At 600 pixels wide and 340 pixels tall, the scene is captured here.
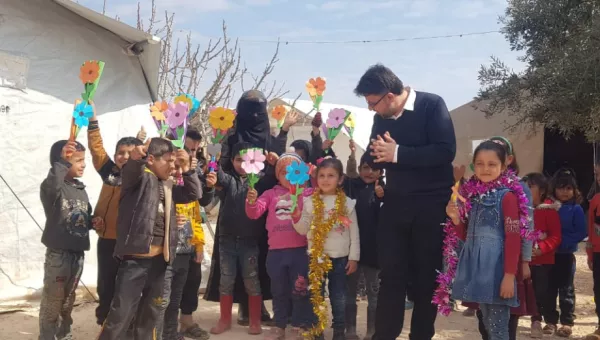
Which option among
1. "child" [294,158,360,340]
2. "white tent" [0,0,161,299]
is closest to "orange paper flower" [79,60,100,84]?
"white tent" [0,0,161,299]

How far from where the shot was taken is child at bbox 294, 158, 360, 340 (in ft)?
13.7

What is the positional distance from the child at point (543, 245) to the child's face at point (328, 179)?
172 cm

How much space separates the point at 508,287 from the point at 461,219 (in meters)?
0.47

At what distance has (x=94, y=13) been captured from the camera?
5113mm

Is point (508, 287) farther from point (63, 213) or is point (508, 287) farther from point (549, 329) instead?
point (63, 213)

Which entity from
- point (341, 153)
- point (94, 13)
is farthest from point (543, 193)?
point (341, 153)

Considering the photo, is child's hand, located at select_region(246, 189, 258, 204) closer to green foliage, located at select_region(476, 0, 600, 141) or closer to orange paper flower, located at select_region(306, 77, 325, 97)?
orange paper flower, located at select_region(306, 77, 325, 97)

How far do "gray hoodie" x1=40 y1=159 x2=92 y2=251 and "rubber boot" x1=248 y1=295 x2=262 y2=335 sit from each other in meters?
1.34

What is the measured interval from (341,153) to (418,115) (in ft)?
33.7

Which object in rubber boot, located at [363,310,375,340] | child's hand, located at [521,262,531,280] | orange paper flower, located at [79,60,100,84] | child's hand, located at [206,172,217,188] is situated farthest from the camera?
rubber boot, located at [363,310,375,340]

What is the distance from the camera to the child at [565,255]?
15.8 ft

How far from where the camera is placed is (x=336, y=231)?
4.21 metres

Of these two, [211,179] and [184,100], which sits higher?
[184,100]

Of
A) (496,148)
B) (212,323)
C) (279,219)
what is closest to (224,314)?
(212,323)
